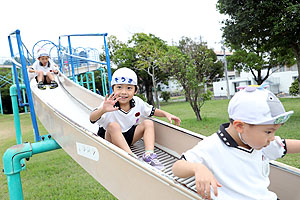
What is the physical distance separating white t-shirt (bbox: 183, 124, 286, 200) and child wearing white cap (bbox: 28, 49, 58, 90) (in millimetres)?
4892

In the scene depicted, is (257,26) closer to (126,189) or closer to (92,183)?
(92,183)

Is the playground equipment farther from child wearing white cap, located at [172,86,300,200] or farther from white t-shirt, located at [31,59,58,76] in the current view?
white t-shirt, located at [31,59,58,76]

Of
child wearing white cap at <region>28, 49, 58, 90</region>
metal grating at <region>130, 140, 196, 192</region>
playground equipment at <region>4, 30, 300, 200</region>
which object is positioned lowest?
metal grating at <region>130, 140, 196, 192</region>

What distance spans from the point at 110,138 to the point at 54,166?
122 inches

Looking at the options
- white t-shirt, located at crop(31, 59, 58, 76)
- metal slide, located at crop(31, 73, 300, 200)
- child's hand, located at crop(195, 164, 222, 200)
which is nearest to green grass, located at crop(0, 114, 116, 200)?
metal slide, located at crop(31, 73, 300, 200)

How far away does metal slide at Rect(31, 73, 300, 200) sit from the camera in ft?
4.26

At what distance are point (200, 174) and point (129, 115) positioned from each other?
1503mm

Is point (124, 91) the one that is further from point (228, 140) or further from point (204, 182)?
point (204, 182)

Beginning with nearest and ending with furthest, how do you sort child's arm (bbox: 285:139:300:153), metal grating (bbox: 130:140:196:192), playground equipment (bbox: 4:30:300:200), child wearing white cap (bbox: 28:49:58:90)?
playground equipment (bbox: 4:30:300:200) → child's arm (bbox: 285:139:300:153) → metal grating (bbox: 130:140:196:192) → child wearing white cap (bbox: 28:49:58:90)

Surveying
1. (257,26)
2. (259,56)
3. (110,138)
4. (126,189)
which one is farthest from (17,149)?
(259,56)

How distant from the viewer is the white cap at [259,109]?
105 cm

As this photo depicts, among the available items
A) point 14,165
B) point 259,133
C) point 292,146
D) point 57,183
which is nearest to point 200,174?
point 259,133

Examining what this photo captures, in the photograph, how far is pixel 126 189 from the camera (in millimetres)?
1514

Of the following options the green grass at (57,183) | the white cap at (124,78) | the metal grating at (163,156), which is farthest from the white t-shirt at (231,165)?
the green grass at (57,183)
